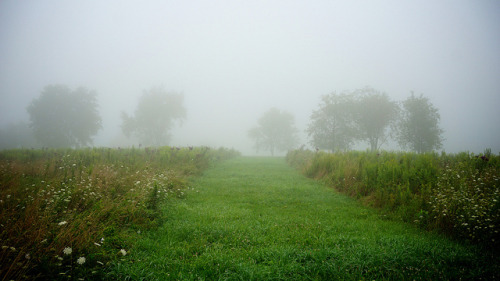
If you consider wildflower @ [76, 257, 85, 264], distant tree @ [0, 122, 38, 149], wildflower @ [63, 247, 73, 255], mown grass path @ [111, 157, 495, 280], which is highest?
distant tree @ [0, 122, 38, 149]

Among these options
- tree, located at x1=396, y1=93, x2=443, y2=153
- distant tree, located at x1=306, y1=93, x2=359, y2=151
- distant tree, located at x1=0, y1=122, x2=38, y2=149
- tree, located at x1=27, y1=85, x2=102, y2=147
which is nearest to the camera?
tree, located at x1=396, y1=93, x2=443, y2=153

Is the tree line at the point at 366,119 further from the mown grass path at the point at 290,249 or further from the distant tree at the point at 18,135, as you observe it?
the distant tree at the point at 18,135

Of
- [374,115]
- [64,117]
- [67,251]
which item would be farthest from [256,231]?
[64,117]

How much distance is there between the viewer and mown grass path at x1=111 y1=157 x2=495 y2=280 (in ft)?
9.92

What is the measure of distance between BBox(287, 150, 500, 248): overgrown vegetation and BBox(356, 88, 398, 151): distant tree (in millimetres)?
24039

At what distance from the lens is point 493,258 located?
131 inches

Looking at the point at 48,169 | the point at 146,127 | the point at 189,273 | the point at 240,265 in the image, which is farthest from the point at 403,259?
the point at 146,127

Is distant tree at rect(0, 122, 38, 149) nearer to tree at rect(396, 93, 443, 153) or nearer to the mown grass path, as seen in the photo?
the mown grass path

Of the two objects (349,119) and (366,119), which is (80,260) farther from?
(366,119)

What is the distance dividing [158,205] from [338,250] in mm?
4645

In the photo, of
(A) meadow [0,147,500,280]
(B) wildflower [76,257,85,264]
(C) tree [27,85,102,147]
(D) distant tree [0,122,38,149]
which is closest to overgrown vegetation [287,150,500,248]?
(A) meadow [0,147,500,280]

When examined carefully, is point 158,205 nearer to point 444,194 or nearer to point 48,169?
point 48,169

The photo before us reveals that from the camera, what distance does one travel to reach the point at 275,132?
1969 inches

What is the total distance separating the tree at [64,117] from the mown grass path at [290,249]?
36563mm
